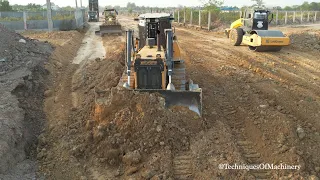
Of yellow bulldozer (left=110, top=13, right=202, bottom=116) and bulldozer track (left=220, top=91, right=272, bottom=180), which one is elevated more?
yellow bulldozer (left=110, top=13, right=202, bottom=116)

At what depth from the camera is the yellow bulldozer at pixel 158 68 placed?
796 centimetres

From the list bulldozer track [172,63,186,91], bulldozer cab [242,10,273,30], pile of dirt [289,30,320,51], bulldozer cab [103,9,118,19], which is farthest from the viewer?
bulldozer cab [103,9,118,19]

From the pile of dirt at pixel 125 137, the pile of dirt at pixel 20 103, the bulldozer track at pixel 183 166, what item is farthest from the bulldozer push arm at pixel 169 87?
the pile of dirt at pixel 20 103

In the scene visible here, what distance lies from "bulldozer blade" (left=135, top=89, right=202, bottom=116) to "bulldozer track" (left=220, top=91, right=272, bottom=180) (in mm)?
936

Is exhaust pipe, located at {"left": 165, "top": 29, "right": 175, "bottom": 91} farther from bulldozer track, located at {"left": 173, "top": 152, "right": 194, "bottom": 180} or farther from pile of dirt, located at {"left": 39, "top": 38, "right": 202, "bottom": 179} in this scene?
bulldozer track, located at {"left": 173, "top": 152, "right": 194, "bottom": 180}

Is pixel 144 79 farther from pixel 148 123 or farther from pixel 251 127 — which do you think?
pixel 251 127

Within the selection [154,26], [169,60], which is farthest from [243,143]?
[154,26]

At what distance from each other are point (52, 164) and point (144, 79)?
9.95 feet

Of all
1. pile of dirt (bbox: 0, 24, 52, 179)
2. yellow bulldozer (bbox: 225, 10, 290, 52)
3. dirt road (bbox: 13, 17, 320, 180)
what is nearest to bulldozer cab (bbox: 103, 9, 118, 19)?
yellow bulldozer (bbox: 225, 10, 290, 52)

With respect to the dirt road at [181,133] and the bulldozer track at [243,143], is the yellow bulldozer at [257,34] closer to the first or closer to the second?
the dirt road at [181,133]

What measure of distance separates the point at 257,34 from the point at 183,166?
12474mm

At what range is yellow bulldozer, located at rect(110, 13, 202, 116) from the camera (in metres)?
7.96

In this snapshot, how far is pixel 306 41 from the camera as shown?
19656mm

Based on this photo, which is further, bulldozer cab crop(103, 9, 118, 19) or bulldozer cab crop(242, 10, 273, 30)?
bulldozer cab crop(103, 9, 118, 19)
